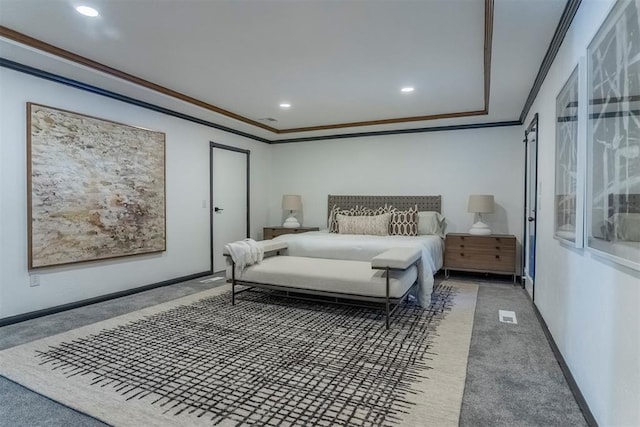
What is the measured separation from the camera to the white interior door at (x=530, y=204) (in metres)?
4.06

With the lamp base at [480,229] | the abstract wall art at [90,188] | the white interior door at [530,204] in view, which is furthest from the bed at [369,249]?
the abstract wall art at [90,188]

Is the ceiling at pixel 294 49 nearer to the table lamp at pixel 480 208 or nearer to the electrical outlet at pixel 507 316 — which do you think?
the table lamp at pixel 480 208

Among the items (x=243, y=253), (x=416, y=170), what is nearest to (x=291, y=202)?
(x=416, y=170)

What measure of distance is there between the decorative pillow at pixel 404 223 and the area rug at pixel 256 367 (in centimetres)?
200

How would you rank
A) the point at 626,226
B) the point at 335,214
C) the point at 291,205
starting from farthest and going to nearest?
the point at 291,205
the point at 335,214
the point at 626,226

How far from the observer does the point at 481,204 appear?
511 centimetres

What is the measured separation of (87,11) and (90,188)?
77.3 inches

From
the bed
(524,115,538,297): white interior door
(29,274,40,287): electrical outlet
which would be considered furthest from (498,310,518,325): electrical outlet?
(29,274,40,287): electrical outlet

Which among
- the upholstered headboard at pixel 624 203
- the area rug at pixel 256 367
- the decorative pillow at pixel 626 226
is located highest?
the upholstered headboard at pixel 624 203

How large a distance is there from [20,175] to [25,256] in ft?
2.48

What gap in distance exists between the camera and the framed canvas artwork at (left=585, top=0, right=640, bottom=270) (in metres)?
1.30

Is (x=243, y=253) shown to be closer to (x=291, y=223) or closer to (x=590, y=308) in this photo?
(x=291, y=223)

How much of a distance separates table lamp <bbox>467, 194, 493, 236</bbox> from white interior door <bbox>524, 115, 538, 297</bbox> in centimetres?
47

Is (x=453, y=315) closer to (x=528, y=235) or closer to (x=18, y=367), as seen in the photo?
(x=528, y=235)
